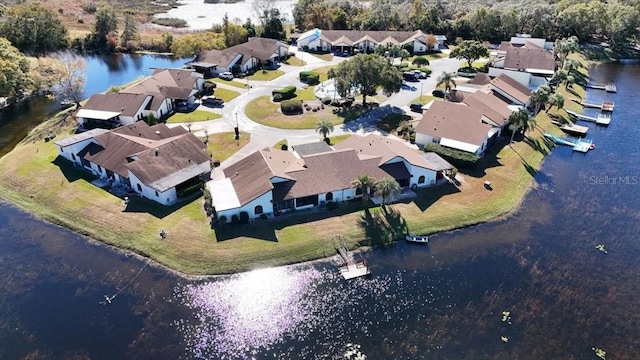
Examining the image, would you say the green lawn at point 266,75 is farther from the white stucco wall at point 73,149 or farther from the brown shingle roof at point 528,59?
the brown shingle roof at point 528,59

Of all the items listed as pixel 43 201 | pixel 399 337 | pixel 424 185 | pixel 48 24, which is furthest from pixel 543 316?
pixel 48 24

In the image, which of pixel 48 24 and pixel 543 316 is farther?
pixel 48 24

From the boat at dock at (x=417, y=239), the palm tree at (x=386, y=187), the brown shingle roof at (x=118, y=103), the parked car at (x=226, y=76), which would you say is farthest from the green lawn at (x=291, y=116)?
the boat at dock at (x=417, y=239)

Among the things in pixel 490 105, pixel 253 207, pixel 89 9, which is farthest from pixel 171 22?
pixel 253 207

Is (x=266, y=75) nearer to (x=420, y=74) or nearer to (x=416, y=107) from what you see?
(x=420, y=74)

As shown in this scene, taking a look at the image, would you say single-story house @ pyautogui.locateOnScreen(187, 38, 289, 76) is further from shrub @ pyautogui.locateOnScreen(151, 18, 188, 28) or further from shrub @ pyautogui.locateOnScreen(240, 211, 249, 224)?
shrub @ pyautogui.locateOnScreen(240, 211, 249, 224)

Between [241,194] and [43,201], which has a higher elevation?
[241,194]

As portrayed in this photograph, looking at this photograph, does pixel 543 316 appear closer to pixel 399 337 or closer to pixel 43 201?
pixel 399 337
